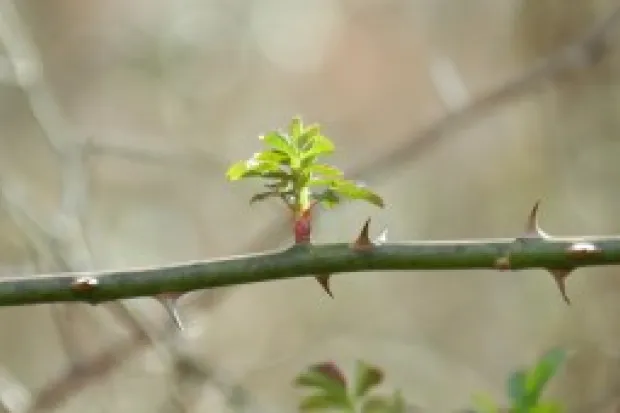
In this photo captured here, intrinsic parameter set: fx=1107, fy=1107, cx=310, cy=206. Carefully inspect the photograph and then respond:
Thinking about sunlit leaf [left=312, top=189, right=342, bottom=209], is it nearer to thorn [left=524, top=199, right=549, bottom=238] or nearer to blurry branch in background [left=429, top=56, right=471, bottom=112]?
thorn [left=524, top=199, right=549, bottom=238]

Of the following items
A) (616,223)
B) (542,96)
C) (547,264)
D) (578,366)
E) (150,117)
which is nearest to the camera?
(547,264)

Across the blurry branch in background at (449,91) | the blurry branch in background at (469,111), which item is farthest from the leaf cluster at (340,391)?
the blurry branch in background at (449,91)

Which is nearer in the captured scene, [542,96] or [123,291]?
[123,291]

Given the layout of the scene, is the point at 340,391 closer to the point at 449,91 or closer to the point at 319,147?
the point at 319,147

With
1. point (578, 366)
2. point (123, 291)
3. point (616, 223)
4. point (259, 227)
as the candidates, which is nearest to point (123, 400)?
point (259, 227)

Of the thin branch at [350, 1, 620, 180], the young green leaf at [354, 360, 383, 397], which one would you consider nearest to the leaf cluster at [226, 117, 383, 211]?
the young green leaf at [354, 360, 383, 397]

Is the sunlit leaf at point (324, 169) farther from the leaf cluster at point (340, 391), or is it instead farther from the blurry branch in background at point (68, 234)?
the blurry branch in background at point (68, 234)

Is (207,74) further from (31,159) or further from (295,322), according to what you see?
(295,322)
